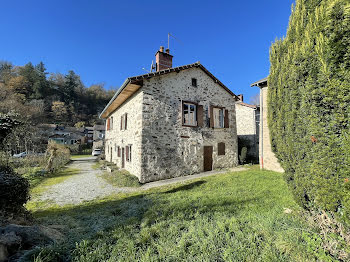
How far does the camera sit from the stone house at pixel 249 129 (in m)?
14.3

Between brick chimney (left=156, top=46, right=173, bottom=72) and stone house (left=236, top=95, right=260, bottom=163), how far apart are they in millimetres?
7477

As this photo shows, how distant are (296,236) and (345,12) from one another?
3.32m

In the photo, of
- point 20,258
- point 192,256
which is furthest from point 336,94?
point 20,258

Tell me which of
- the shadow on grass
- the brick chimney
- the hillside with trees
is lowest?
the shadow on grass

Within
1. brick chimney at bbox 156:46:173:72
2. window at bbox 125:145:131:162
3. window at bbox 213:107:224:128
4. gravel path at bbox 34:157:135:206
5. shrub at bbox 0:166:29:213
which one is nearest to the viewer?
shrub at bbox 0:166:29:213

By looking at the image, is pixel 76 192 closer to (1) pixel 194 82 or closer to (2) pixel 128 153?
A: (2) pixel 128 153

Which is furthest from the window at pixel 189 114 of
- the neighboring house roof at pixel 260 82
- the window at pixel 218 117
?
the neighboring house roof at pixel 260 82

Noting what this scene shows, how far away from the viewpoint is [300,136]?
2.79 m

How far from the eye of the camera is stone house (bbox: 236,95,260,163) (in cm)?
1428

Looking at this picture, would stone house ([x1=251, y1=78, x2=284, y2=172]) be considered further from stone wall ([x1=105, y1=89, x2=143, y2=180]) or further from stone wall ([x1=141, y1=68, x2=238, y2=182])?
stone wall ([x1=105, y1=89, x2=143, y2=180])

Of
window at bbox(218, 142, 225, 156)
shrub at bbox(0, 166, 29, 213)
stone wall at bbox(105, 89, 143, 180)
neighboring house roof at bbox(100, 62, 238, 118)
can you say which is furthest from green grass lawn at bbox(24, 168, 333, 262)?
window at bbox(218, 142, 225, 156)

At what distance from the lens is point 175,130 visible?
9.43 meters

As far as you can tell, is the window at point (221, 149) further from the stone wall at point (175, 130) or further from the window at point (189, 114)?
the window at point (189, 114)

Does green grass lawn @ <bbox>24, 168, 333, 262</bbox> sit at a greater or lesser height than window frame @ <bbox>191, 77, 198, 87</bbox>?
lesser
